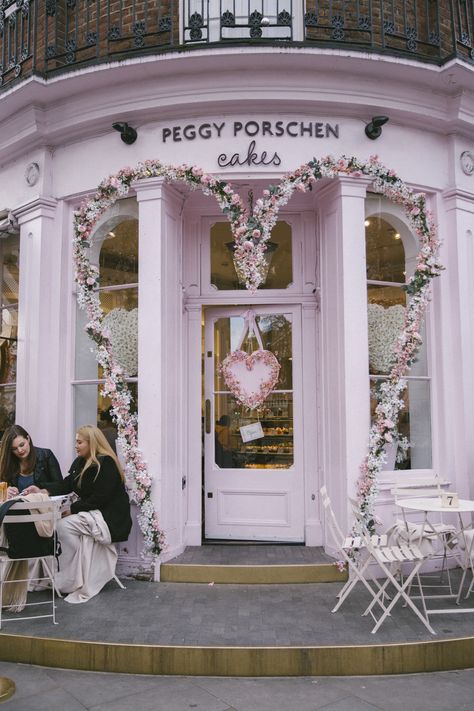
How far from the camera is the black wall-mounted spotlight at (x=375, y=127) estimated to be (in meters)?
6.36

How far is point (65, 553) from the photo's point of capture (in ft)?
18.6

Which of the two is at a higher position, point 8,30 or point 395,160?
point 8,30

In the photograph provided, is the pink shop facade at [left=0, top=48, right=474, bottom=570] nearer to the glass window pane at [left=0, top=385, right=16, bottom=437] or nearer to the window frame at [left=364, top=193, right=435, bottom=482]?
the window frame at [left=364, top=193, right=435, bottom=482]

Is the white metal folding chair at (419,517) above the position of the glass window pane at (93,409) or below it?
below

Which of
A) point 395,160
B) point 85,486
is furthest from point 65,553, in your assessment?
point 395,160

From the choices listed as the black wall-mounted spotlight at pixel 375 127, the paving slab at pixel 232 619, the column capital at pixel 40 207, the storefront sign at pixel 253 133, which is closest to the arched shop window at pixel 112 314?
the column capital at pixel 40 207

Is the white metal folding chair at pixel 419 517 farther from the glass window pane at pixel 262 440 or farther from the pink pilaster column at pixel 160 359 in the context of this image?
the pink pilaster column at pixel 160 359

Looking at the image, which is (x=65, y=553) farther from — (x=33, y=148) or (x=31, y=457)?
(x=33, y=148)

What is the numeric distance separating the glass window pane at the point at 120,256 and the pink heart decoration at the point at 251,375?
1448 mm

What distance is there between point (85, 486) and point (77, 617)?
4.01ft

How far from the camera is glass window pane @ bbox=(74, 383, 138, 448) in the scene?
679 cm

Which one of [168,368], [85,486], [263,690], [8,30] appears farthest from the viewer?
[8,30]

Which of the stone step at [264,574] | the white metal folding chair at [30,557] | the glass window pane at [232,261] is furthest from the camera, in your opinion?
the glass window pane at [232,261]

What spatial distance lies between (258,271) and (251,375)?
133 centimetres
